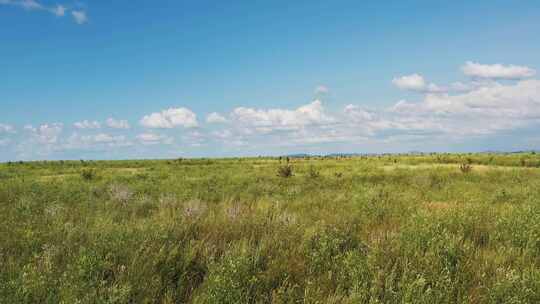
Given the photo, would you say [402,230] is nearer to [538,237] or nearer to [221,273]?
[538,237]

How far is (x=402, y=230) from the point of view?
5.42 m

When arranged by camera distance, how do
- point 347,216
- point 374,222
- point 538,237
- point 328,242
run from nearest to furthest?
point 328,242 → point 538,237 → point 374,222 → point 347,216

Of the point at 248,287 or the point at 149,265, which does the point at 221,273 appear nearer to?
the point at 248,287

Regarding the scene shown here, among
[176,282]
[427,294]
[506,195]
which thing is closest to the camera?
[427,294]

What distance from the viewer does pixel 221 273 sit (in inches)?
151

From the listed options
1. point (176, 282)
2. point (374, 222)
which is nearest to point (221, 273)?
point (176, 282)

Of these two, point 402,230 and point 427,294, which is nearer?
point 427,294

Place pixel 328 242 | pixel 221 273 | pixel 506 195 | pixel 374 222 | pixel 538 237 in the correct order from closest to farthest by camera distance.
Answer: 1. pixel 221 273
2. pixel 328 242
3. pixel 538 237
4. pixel 374 222
5. pixel 506 195

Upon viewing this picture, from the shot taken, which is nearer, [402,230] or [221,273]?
[221,273]

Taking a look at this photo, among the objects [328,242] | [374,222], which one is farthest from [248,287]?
[374,222]

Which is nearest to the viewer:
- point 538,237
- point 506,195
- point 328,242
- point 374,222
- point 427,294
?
point 427,294

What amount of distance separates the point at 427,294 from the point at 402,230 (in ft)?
6.27

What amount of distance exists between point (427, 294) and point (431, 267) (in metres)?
0.76

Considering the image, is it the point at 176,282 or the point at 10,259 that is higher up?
the point at 10,259
